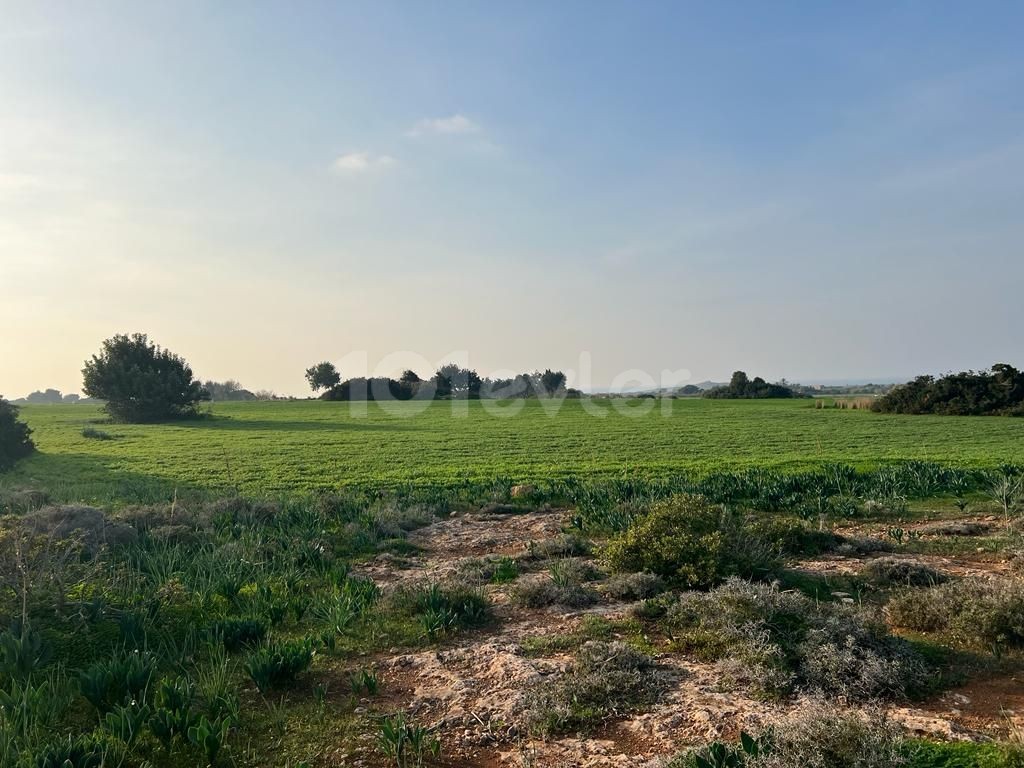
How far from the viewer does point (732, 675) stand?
15.0ft

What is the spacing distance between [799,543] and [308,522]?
6.99 meters

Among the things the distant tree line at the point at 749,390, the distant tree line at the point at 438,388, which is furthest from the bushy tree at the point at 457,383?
the distant tree line at the point at 749,390

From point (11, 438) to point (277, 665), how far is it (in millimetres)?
26325

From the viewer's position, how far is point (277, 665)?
4.66 m

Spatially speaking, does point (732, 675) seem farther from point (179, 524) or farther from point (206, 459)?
point (206, 459)

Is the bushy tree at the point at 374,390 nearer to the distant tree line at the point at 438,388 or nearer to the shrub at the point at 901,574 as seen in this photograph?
the distant tree line at the point at 438,388

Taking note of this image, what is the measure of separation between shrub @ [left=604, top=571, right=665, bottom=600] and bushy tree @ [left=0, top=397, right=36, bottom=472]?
24619 millimetres

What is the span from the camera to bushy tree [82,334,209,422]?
49.0m

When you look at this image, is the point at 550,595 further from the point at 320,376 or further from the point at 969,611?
the point at 320,376

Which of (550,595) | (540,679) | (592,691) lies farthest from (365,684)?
(550,595)

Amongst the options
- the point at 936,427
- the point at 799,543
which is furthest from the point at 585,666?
the point at 936,427

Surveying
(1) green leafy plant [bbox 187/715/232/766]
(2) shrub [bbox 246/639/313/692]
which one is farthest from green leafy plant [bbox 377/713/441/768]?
(2) shrub [bbox 246/639/313/692]

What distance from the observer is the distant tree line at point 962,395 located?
137 ft

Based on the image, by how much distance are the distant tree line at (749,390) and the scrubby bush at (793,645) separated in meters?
67.5
